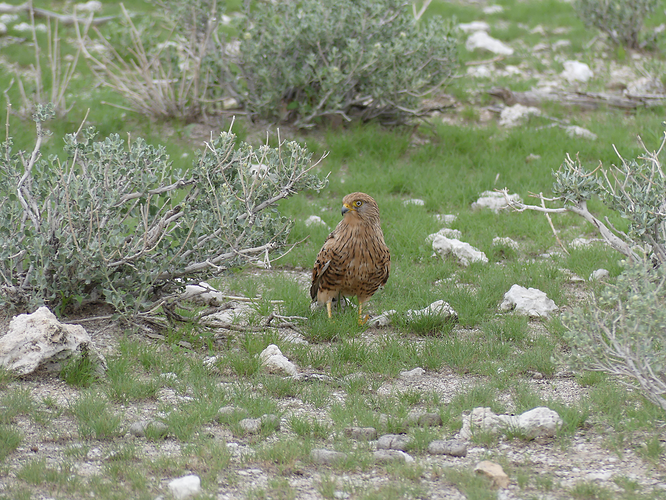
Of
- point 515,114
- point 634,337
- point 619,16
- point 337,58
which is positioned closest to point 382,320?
point 634,337

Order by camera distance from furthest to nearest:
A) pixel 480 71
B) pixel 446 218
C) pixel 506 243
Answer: pixel 480 71, pixel 446 218, pixel 506 243

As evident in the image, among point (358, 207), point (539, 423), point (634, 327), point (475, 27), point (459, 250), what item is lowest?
point (459, 250)

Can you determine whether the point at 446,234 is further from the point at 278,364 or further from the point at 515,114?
the point at 515,114

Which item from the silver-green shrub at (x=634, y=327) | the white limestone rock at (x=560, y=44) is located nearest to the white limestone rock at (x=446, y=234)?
the silver-green shrub at (x=634, y=327)

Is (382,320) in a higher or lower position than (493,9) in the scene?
lower

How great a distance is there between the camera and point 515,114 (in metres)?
9.72

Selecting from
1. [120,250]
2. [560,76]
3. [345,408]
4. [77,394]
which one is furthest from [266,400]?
[560,76]

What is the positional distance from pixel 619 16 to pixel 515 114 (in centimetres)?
383

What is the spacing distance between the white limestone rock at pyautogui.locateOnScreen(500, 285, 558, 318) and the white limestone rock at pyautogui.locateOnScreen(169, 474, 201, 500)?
10.1 ft

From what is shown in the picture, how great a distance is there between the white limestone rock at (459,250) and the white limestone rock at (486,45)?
6.86 metres

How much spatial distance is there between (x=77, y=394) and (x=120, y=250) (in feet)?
3.09

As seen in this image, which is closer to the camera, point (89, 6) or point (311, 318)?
point (311, 318)

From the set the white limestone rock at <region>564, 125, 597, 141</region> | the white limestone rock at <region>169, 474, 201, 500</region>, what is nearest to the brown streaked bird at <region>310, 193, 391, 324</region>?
the white limestone rock at <region>169, 474, 201, 500</region>

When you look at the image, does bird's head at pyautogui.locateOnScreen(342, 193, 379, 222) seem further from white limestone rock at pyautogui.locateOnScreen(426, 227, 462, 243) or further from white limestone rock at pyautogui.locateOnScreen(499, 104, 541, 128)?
white limestone rock at pyautogui.locateOnScreen(499, 104, 541, 128)
